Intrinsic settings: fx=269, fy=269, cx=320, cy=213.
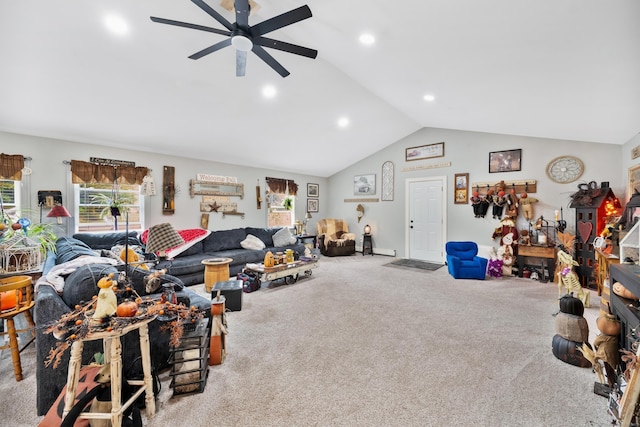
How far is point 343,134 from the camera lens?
5836mm

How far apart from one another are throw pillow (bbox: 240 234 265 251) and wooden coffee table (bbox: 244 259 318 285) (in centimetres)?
94

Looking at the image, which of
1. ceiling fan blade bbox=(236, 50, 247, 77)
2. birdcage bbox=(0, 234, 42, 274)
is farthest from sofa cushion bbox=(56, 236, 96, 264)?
ceiling fan blade bbox=(236, 50, 247, 77)

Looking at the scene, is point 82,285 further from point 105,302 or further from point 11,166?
point 11,166

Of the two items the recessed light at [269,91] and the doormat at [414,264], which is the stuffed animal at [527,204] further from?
the recessed light at [269,91]

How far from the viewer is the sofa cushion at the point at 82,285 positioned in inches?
66.2

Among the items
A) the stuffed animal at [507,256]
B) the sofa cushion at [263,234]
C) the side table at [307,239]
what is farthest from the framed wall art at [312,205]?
the stuffed animal at [507,256]

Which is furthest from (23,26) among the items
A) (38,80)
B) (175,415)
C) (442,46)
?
(442,46)

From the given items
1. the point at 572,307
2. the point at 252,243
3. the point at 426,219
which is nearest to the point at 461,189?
Answer: the point at 426,219

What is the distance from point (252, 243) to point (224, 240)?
52cm

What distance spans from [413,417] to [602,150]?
5.35 meters

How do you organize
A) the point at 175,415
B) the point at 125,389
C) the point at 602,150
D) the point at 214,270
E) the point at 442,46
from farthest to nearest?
the point at 602,150 → the point at 214,270 → the point at 442,46 → the point at 175,415 → the point at 125,389

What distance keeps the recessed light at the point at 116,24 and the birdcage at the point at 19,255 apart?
2054 mm

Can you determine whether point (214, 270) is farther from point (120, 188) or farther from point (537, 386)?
point (537, 386)

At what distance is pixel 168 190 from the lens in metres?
5.04
